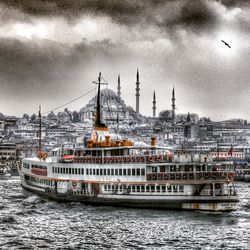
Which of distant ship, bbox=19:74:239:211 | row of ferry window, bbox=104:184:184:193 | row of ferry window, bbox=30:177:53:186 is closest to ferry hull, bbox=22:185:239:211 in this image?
distant ship, bbox=19:74:239:211

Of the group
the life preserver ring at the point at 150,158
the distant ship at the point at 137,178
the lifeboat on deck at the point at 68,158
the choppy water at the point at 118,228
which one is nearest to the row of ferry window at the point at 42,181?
the distant ship at the point at 137,178

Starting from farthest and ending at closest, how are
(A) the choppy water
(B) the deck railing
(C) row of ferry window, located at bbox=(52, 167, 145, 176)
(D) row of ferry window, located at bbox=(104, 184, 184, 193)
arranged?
(C) row of ferry window, located at bbox=(52, 167, 145, 176) < (D) row of ferry window, located at bbox=(104, 184, 184, 193) < (B) the deck railing < (A) the choppy water

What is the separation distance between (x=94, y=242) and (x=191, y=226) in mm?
5761

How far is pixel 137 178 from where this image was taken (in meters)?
32.8

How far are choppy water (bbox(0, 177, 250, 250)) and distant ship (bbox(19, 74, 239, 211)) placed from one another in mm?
713

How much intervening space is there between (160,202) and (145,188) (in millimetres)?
1356

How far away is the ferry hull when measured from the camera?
3059cm

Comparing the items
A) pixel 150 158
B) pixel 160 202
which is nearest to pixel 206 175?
pixel 160 202

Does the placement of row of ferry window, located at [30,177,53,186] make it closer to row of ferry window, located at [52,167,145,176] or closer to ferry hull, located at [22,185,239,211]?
row of ferry window, located at [52,167,145,176]

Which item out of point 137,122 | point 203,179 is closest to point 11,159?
point 137,122

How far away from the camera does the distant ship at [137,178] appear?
102ft

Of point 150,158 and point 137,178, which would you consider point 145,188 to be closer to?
point 137,178

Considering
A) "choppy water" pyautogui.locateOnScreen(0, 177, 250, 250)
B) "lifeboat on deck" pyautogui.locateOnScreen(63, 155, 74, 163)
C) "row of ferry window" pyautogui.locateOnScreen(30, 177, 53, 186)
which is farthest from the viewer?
"row of ferry window" pyautogui.locateOnScreen(30, 177, 53, 186)

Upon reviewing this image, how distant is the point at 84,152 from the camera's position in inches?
1419
